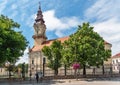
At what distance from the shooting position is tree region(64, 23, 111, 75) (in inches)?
1662

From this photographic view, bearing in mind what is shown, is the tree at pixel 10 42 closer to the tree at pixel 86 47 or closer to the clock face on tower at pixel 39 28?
the tree at pixel 86 47

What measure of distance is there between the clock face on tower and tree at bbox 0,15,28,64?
4757 centimetres

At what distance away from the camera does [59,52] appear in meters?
56.2

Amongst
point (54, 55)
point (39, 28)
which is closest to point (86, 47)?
point (54, 55)

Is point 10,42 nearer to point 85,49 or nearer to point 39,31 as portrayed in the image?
point 85,49

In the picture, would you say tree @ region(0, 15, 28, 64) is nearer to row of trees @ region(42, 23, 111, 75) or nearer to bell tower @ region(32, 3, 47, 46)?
row of trees @ region(42, 23, 111, 75)

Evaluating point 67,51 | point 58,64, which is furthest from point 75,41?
point 58,64

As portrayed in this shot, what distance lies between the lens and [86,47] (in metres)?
42.2

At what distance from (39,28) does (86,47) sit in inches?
1921

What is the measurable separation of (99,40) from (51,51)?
15.9 metres

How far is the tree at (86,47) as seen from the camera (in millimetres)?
42219

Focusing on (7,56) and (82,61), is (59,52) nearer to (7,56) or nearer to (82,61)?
(82,61)

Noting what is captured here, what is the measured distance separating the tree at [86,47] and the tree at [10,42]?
28.4ft

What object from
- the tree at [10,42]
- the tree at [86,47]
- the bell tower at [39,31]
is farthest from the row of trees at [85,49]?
the bell tower at [39,31]
